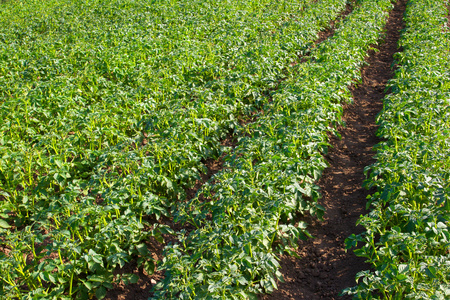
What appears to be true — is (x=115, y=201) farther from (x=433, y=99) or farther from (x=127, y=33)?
(x=127, y=33)

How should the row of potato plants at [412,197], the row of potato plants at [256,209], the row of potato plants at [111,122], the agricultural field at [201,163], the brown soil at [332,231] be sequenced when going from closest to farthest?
the row of potato plants at [412,197] → the row of potato plants at [256,209] → the agricultural field at [201,163] → the row of potato plants at [111,122] → the brown soil at [332,231]

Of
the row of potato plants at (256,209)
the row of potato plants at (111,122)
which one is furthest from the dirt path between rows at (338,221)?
the row of potato plants at (111,122)

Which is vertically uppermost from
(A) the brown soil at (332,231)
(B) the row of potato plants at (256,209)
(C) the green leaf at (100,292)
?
(B) the row of potato plants at (256,209)

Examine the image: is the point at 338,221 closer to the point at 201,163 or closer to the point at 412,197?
the point at 412,197

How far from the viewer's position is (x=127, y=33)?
33.4 ft

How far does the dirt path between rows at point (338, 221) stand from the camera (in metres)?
4.04

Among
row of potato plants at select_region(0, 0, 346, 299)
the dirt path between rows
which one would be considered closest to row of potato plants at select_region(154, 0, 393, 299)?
the dirt path between rows

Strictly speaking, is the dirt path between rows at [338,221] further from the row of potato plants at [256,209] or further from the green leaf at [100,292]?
the green leaf at [100,292]

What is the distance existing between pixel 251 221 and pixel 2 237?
3.06m

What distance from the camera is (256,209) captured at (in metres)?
3.92

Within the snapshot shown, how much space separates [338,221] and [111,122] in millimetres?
3769

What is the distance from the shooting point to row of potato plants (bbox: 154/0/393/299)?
10.6 feet

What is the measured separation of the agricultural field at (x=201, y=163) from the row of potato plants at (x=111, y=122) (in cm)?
4

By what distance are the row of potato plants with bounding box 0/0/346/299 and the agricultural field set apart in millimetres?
36
